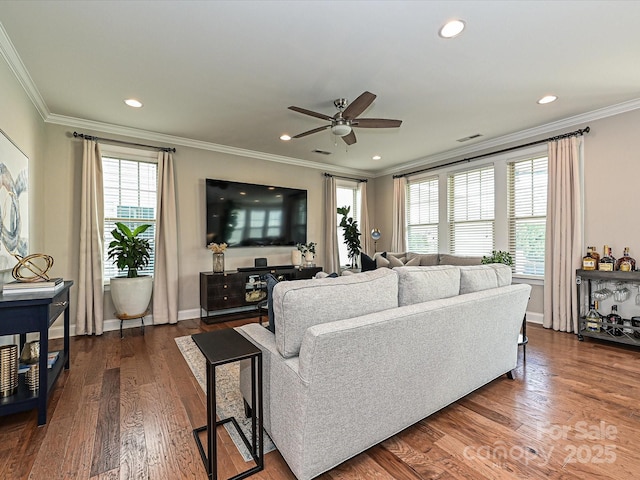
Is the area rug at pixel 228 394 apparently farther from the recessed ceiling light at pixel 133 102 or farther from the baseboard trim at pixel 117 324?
the recessed ceiling light at pixel 133 102

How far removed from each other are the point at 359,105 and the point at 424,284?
5.79 feet

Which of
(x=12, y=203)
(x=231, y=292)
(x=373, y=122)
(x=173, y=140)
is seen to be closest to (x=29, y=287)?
(x=12, y=203)

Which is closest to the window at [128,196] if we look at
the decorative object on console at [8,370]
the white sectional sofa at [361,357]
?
the decorative object on console at [8,370]

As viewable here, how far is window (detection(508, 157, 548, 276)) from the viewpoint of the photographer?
4402 mm

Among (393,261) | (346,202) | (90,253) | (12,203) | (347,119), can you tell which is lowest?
(393,261)

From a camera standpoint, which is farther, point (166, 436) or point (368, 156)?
point (368, 156)

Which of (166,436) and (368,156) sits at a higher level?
(368,156)

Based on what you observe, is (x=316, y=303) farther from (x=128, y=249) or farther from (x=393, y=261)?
(x=393, y=261)

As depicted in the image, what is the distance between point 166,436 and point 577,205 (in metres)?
4.98

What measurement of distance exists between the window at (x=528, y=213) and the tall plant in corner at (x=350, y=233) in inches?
110

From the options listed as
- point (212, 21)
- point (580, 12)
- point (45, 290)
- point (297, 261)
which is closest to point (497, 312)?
point (580, 12)

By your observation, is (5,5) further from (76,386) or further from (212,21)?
(76,386)

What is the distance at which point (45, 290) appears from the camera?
2184 mm

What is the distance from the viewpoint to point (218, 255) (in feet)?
15.9
